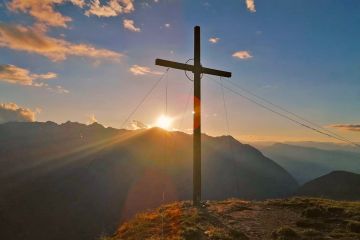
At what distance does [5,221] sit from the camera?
17175 cm

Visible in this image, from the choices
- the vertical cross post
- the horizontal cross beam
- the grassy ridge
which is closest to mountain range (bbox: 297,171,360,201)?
the horizontal cross beam

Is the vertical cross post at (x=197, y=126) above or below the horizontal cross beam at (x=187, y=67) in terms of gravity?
below

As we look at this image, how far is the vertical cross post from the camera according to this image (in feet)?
65.1

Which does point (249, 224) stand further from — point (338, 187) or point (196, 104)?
point (338, 187)

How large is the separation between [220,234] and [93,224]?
194183 mm

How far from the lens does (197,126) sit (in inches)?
796

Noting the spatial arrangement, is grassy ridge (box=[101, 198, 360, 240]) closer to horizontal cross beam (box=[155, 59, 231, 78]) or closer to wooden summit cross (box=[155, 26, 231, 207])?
wooden summit cross (box=[155, 26, 231, 207])

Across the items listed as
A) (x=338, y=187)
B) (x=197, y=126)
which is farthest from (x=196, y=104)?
(x=338, y=187)

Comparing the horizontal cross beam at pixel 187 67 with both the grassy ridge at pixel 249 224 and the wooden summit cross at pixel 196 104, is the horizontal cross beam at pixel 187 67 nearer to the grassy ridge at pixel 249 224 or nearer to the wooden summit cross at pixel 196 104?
the wooden summit cross at pixel 196 104

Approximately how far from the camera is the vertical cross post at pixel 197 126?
65.1 feet

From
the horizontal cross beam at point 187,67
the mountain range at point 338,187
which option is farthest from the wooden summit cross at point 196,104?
the mountain range at point 338,187

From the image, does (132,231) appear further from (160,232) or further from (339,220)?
(339,220)

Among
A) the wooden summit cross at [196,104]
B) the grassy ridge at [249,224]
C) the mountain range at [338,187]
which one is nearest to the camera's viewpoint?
the grassy ridge at [249,224]

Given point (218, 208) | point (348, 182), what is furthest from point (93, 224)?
point (218, 208)
